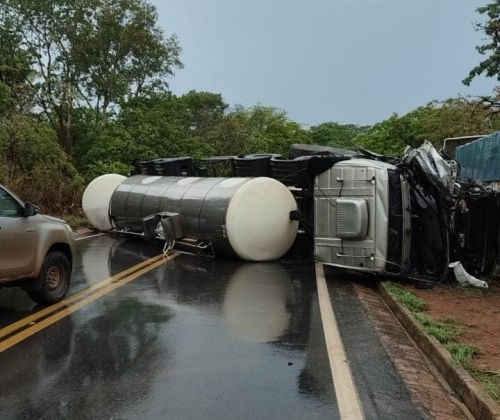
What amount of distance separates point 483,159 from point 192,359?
9706 millimetres

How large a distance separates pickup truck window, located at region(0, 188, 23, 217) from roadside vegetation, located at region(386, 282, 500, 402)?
535cm

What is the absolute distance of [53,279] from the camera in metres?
8.22

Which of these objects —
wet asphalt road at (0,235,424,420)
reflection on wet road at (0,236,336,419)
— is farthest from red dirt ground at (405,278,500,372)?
reflection on wet road at (0,236,336,419)

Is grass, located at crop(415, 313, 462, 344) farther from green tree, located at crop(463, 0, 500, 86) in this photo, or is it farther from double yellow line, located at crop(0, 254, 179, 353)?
green tree, located at crop(463, 0, 500, 86)

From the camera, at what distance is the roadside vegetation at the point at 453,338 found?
493cm

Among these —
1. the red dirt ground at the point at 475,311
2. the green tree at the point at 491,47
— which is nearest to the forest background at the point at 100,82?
the green tree at the point at 491,47

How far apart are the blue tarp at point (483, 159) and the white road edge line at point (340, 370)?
17.9 feet

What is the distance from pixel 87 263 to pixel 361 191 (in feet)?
19.9

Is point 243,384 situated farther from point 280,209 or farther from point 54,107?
point 54,107

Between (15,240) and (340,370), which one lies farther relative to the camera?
(15,240)

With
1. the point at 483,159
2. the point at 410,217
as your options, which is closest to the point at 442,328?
the point at 410,217

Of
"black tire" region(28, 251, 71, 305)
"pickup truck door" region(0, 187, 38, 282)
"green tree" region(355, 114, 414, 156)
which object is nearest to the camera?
"pickup truck door" region(0, 187, 38, 282)

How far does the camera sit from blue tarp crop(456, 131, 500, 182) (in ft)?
39.2

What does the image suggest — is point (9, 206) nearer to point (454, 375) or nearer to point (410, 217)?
point (454, 375)
